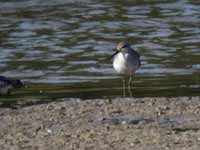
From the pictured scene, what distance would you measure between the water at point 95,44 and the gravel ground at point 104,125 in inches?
58.1

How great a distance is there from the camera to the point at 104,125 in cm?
1090

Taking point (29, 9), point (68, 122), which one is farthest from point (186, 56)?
point (29, 9)

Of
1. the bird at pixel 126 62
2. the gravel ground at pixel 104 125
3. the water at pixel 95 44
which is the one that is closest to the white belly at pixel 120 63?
the bird at pixel 126 62

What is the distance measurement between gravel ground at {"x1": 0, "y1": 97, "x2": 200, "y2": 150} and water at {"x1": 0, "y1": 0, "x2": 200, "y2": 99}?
1477 millimetres

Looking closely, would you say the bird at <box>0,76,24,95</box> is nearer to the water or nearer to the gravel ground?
the water

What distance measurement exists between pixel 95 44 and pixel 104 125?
989cm

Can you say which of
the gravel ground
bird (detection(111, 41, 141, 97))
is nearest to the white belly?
bird (detection(111, 41, 141, 97))

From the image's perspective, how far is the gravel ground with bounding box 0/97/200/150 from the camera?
32.0ft

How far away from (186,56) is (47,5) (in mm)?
10436

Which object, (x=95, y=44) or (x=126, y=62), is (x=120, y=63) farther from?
(x=95, y=44)

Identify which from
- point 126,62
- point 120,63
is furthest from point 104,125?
point 120,63

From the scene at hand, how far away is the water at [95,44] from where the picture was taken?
49.4 ft

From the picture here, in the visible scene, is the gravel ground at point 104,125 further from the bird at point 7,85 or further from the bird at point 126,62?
the bird at point 126,62

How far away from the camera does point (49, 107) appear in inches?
488
